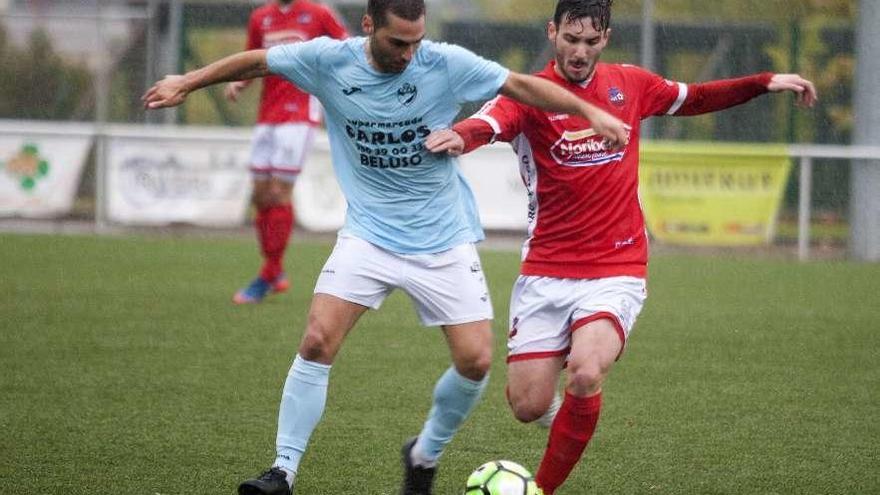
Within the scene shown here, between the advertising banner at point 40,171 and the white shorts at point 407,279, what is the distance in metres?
10.4

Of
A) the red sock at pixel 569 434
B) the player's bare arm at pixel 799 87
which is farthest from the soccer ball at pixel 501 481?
the player's bare arm at pixel 799 87

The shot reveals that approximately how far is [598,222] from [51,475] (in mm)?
2106

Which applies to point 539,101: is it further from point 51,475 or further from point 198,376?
point 198,376

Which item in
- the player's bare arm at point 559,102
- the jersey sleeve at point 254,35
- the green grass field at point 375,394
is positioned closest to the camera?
the player's bare arm at point 559,102

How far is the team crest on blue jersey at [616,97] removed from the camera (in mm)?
4917

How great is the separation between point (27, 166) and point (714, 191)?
23.5 feet

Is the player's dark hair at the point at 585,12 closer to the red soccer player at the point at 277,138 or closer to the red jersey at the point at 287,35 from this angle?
the red jersey at the point at 287,35

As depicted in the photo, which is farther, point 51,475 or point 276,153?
point 276,153

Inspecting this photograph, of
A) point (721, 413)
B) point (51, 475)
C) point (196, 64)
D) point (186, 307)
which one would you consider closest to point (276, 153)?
point (186, 307)

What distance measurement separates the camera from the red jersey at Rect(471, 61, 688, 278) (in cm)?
484

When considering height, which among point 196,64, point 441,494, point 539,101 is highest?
point 196,64

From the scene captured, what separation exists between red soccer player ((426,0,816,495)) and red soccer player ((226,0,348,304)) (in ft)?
15.0

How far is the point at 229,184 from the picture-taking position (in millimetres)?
14477

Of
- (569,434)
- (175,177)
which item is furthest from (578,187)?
(175,177)
